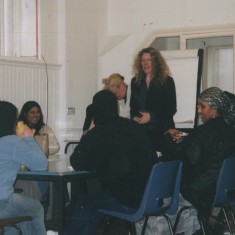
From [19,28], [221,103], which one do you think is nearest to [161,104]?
[221,103]

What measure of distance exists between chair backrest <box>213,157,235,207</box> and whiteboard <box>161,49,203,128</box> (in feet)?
8.26

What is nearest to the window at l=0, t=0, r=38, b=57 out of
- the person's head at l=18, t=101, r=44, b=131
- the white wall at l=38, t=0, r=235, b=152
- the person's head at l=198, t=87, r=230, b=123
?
the white wall at l=38, t=0, r=235, b=152

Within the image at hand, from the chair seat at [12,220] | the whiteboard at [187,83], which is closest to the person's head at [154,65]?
the whiteboard at [187,83]

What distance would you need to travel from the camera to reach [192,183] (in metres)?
3.61

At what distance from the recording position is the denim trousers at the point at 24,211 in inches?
121

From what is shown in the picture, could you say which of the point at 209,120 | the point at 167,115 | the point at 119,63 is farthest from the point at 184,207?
the point at 119,63

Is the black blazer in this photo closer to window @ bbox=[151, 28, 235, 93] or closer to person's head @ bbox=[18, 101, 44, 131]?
person's head @ bbox=[18, 101, 44, 131]

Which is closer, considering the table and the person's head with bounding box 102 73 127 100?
the table

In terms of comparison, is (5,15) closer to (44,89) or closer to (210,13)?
(44,89)

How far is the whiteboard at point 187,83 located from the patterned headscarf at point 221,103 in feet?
7.39

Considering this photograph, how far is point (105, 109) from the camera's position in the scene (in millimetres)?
3393

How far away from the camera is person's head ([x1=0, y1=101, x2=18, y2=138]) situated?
3.03 m

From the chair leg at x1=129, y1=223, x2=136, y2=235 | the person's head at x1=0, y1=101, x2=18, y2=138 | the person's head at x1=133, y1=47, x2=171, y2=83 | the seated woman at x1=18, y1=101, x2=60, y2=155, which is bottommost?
the chair leg at x1=129, y1=223, x2=136, y2=235

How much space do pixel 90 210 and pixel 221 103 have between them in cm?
115
